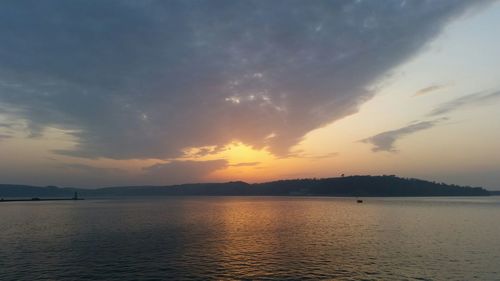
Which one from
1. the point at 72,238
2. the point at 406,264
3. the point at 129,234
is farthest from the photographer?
the point at 129,234

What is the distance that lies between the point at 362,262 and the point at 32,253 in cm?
5128

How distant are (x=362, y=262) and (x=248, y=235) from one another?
35777 millimetres

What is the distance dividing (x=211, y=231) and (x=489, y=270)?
2362 inches

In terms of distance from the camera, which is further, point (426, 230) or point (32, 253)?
point (426, 230)

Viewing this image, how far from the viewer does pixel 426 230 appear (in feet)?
311

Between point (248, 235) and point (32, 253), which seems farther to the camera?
point (248, 235)

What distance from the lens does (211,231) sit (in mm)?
93125

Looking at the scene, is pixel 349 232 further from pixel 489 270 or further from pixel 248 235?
pixel 489 270

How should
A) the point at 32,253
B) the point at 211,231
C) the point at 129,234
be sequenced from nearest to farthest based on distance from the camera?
the point at 32,253
the point at 129,234
the point at 211,231

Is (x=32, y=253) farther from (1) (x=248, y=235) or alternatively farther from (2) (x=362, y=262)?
(2) (x=362, y=262)

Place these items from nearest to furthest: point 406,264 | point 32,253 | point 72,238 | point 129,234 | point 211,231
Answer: point 406,264, point 32,253, point 72,238, point 129,234, point 211,231

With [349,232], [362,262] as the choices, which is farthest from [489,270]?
[349,232]

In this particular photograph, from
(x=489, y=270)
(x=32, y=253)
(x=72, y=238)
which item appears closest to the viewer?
(x=489, y=270)

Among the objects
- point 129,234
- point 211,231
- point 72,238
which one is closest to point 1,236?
point 72,238
